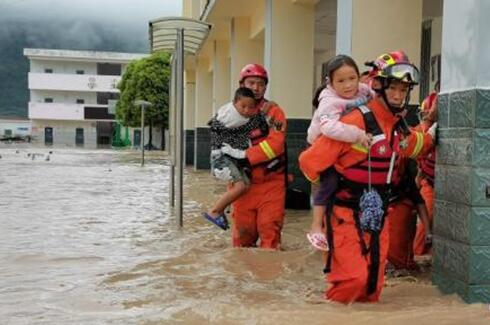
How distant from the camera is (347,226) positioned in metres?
4.49

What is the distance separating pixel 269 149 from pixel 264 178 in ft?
1.09

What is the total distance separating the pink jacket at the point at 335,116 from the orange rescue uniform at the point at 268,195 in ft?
6.22

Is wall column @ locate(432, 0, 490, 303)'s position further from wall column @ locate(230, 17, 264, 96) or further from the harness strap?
wall column @ locate(230, 17, 264, 96)

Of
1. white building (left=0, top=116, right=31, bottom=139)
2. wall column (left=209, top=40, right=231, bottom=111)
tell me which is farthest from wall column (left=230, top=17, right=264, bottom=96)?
white building (left=0, top=116, right=31, bottom=139)

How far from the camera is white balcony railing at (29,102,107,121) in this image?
2977 inches

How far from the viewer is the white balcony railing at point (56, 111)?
75.6m

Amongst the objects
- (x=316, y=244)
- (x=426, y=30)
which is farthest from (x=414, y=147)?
(x=426, y=30)

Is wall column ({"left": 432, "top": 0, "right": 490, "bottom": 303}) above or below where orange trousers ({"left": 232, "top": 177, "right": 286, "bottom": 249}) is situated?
above

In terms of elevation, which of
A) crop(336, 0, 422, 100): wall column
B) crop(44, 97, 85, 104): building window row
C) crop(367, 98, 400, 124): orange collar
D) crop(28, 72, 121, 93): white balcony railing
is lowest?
crop(367, 98, 400, 124): orange collar

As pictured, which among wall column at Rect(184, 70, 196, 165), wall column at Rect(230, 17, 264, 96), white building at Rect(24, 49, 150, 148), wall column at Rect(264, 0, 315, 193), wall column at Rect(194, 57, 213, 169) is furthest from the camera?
white building at Rect(24, 49, 150, 148)

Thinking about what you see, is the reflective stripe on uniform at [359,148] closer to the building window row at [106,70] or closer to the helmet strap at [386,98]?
the helmet strap at [386,98]

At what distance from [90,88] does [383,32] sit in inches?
2746

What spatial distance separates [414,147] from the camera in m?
4.77

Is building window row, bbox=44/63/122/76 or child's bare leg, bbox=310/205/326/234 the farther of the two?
building window row, bbox=44/63/122/76
